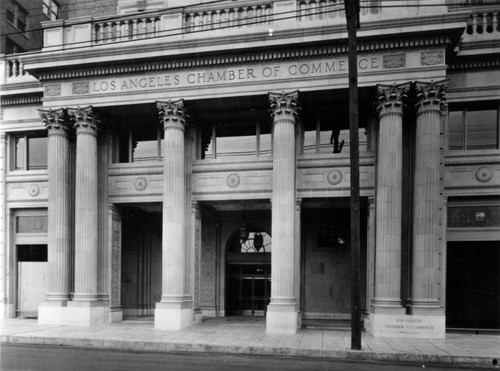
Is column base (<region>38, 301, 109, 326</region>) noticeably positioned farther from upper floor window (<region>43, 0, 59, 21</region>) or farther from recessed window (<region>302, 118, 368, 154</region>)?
upper floor window (<region>43, 0, 59, 21</region>)

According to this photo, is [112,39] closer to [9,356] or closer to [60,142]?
[60,142]

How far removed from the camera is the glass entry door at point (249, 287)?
20406mm

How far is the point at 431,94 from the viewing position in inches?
596

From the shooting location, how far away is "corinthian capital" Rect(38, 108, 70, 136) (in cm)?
1780

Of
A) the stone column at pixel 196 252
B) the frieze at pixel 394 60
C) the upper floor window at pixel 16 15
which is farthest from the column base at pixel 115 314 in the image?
the upper floor window at pixel 16 15

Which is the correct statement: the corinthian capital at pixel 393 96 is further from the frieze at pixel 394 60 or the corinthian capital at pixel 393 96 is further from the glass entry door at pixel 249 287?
the glass entry door at pixel 249 287

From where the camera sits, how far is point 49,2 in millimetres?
25453

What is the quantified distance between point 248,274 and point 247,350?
25.1ft

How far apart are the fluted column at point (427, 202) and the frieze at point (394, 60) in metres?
0.90

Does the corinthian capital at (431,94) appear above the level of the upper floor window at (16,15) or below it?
below

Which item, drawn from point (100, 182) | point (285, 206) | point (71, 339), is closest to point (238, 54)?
point (285, 206)

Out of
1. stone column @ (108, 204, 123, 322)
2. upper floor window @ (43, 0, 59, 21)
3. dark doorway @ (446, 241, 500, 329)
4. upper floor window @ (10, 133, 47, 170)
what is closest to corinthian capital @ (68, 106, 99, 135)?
stone column @ (108, 204, 123, 322)

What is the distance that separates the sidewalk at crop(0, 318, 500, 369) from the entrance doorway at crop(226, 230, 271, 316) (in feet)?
11.6

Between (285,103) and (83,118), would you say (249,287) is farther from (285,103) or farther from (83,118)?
(83,118)
